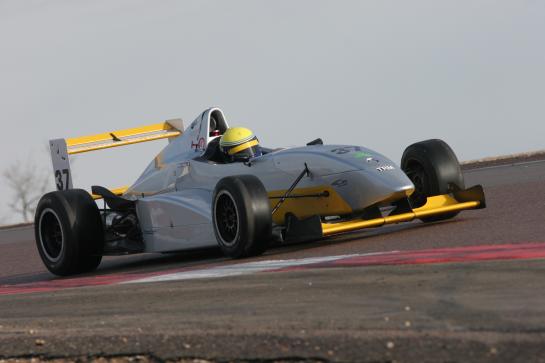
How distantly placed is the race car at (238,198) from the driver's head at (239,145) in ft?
0.04

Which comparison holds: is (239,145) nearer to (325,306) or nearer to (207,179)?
(207,179)

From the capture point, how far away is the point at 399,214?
10297 mm

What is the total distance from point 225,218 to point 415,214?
6.09ft

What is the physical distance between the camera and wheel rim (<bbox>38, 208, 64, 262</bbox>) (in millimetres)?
11854

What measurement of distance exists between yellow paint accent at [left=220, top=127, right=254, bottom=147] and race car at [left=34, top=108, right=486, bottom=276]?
0.01m

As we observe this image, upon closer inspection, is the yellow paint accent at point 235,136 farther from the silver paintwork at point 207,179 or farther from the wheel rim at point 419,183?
the wheel rim at point 419,183

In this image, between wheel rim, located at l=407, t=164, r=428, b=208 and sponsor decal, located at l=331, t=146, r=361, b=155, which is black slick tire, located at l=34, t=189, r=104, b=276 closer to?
sponsor decal, located at l=331, t=146, r=361, b=155

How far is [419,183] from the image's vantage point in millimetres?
11469

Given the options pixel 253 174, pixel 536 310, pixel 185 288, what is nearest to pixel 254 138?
pixel 253 174

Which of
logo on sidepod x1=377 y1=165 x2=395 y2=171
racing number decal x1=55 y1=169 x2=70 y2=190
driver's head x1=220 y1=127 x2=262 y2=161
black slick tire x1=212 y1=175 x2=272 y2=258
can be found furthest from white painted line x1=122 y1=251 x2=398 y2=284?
racing number decal x1=55 y1=169 x2=70 y2=190

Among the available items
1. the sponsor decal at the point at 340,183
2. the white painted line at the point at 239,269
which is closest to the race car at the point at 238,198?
the sponsor decal at the point at 340,183

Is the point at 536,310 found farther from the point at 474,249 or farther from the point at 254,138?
the point at 254,138

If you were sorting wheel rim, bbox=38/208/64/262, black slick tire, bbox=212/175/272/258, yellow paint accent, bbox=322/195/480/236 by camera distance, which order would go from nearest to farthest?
black slick tire, bbox=212/175/272/258 → yellow paint accent, bbox=322/195/480/236 → wheel rim, bbox=38/208/64/262

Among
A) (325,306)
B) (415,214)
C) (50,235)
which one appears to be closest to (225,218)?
→ (415,214)
